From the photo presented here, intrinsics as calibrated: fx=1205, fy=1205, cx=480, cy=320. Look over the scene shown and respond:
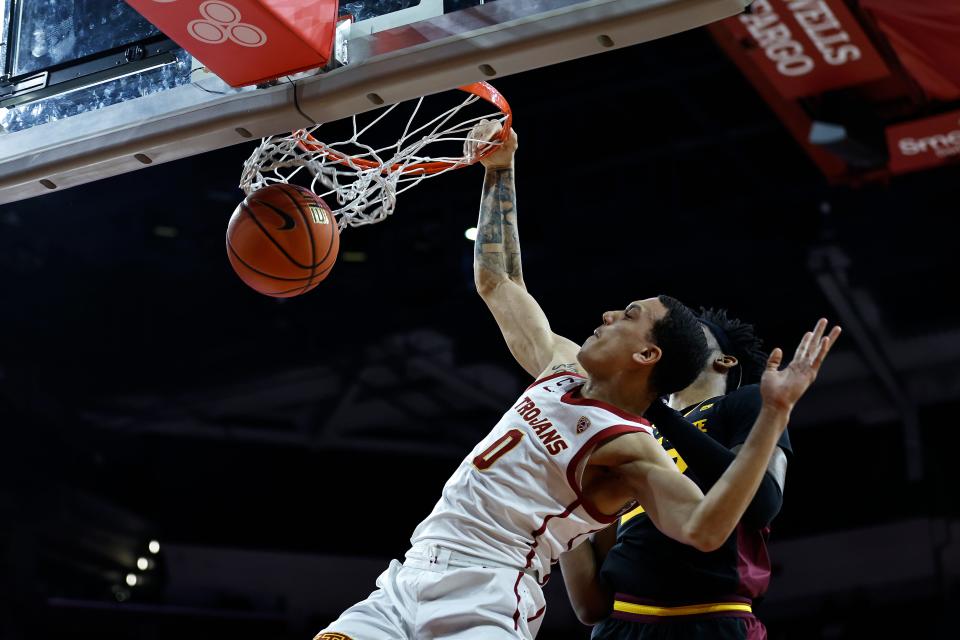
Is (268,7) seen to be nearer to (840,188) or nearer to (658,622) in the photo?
(658,622)

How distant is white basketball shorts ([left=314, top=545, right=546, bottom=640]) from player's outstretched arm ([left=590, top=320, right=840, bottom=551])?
363 mm

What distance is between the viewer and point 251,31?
2.70m

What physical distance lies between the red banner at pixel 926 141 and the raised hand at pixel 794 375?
385 centimetres

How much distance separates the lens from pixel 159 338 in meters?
9.38

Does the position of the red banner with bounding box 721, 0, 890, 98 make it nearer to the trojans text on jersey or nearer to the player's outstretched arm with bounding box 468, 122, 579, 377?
the player's outstretched arm with bounding box 468, 122, 579, 377

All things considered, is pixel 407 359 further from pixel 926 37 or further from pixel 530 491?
pixel 530 491

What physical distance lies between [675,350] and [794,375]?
478mm

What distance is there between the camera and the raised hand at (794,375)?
2379mm

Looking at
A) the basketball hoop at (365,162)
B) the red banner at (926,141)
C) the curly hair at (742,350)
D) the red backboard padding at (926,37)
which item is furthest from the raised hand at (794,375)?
the red banner at (926,141)

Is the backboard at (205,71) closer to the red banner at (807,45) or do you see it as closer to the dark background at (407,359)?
the red banner at (807,45)

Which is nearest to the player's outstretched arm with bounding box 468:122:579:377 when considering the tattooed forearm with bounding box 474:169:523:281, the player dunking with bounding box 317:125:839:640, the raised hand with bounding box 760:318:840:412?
the tattooed forearm with bounding box 474:169:523:281

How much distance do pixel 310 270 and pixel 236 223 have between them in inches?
9.0

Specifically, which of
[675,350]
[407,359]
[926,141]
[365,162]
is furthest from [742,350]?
[407,359]

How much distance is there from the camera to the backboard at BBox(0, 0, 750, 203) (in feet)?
8.52
